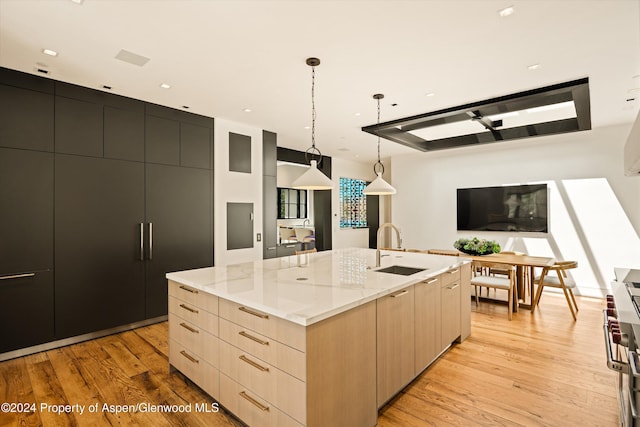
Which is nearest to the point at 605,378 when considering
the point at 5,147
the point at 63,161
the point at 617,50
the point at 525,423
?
the point at 525,423

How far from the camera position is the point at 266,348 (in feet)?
5.58

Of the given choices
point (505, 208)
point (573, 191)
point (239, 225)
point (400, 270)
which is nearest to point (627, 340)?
point (400, 270)

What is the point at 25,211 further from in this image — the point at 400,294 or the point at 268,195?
the point at 400,294

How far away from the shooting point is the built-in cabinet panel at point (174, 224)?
12.9 ft

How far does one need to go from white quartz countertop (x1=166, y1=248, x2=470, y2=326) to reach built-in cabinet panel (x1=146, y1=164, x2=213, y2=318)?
1748 millimetres

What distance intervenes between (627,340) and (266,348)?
1599 mm

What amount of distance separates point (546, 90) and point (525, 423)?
331cm

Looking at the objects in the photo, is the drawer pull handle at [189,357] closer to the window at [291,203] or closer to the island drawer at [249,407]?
the island drawer at [249,407]

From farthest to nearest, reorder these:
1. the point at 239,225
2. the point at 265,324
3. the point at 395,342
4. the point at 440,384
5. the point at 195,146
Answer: the point at 239,225
the point at 195,146
the point at 440,384
the point at 395,342
the point at 265,324

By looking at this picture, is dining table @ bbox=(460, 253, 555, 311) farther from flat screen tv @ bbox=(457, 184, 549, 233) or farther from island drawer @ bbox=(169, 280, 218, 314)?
island drawer @ bbox=(169, 280, 218, 314)

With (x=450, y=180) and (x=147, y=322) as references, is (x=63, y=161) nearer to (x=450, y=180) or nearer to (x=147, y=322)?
(x=147, y=322)

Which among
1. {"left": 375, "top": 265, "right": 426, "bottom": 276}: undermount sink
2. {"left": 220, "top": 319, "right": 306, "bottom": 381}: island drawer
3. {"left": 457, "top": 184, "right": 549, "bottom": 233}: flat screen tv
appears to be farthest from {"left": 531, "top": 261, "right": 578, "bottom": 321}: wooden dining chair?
{"left": 220, "top": 319, "right": 306, "bottom": 381}: island drawer

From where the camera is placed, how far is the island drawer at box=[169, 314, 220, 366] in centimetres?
209

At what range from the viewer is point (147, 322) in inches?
154
